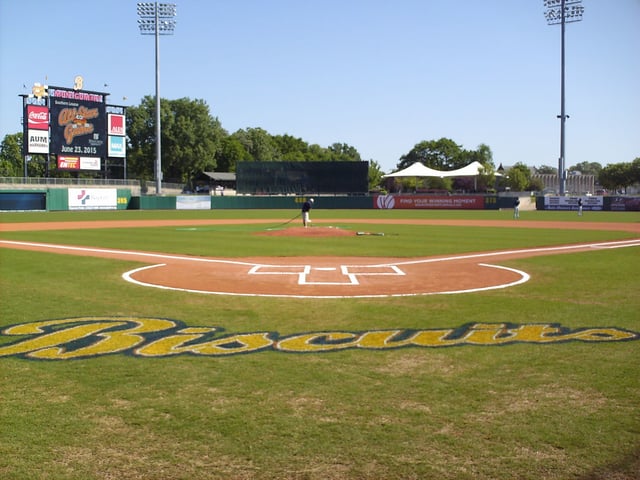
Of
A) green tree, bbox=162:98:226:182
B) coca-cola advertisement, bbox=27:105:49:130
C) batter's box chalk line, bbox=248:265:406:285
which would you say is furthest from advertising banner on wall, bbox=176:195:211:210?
batter's box chalk line, bbox=248:265:406:285

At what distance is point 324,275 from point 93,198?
53.1 metres

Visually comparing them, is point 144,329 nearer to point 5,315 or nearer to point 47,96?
point 5,315

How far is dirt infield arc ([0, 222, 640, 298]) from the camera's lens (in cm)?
1196

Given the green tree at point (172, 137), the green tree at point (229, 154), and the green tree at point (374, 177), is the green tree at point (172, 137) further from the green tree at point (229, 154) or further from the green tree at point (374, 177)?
the green tree at point (374, 177)

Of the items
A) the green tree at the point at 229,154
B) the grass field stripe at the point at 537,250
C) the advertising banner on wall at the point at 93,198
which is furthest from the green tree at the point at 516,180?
the grass field stripe at the point at 537,250

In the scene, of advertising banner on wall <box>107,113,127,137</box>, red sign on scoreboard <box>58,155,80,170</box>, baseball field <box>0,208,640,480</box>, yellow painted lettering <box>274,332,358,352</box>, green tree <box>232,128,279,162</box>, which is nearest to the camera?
baseball field <box>0,208,640,480</box>

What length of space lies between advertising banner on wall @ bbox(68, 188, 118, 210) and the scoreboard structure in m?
2.84

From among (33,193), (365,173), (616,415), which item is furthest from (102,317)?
(365,173)

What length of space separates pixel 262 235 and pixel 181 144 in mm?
69101

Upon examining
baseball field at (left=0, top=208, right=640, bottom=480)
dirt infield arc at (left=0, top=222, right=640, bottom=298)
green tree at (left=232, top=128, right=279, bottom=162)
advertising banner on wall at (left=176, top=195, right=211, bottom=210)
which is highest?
green tree at (left=232, top=128, right=279, bottom=162)

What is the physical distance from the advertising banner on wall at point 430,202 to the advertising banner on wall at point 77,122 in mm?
31266

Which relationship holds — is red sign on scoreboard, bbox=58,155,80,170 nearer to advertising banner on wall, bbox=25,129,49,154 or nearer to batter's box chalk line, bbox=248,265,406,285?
advertising banner on wall, bbox=25,129,49,154

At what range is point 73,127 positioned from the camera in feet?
199

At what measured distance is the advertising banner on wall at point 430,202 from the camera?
6594 cm
